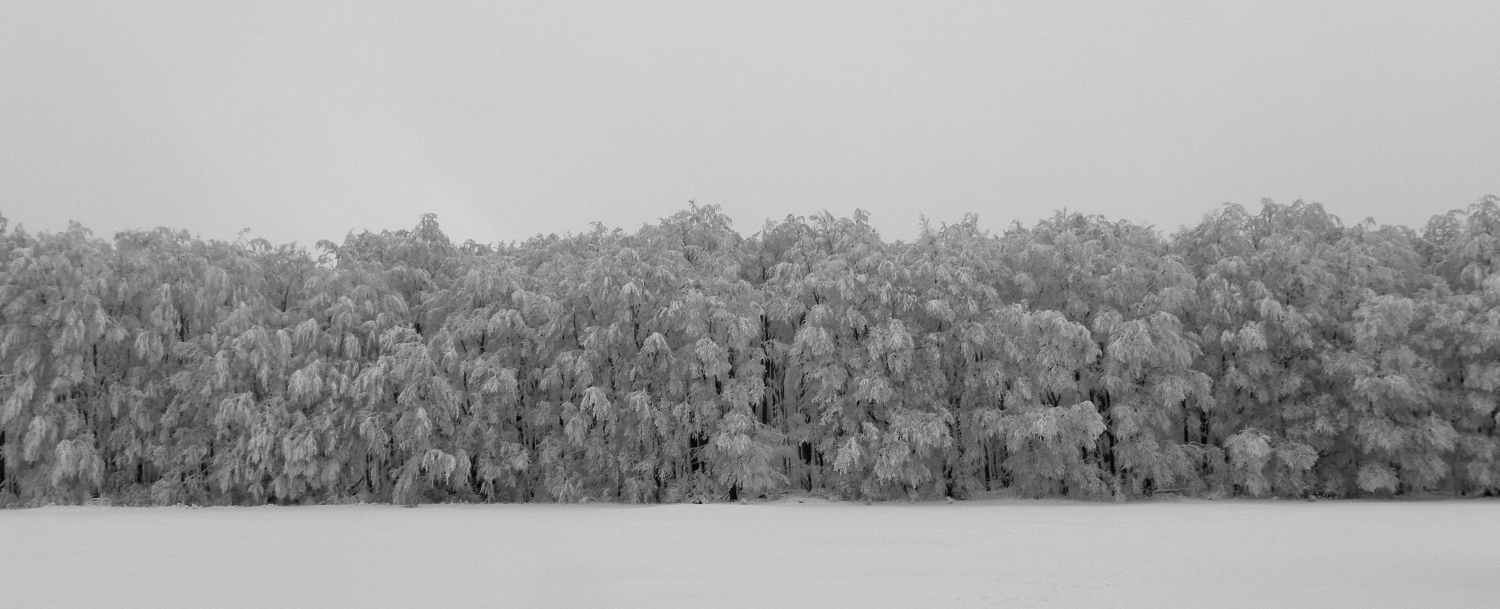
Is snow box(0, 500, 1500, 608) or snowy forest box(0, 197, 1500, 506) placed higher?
snowy forest box(0, 197, 1500, 506)

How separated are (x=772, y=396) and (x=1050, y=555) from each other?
707 inches

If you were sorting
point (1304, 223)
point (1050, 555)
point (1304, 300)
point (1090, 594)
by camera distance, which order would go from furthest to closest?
point (1304, 223)
point (1304, 300)
point (1050, 555)
point (1090, 594)

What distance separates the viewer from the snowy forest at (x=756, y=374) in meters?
27.6

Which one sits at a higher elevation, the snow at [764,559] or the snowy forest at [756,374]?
the snowy forest at [756,374]

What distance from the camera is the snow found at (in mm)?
10516

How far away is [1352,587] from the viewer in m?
10.8

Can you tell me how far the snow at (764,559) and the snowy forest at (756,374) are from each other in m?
4.47

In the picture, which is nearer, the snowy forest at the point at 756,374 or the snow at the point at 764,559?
the snow at the point at 764,559

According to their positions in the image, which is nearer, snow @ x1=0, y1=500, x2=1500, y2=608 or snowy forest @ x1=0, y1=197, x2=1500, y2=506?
snow @ x1=0, y1=500, x2=1500, y2=608

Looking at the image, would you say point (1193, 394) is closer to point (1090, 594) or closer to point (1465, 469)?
point (1465, 469)

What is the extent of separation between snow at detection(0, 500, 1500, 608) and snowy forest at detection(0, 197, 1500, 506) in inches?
176

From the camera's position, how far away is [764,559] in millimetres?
13867

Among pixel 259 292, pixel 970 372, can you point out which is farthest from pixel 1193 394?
pixel 259 292

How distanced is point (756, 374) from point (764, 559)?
1510 centimetres
